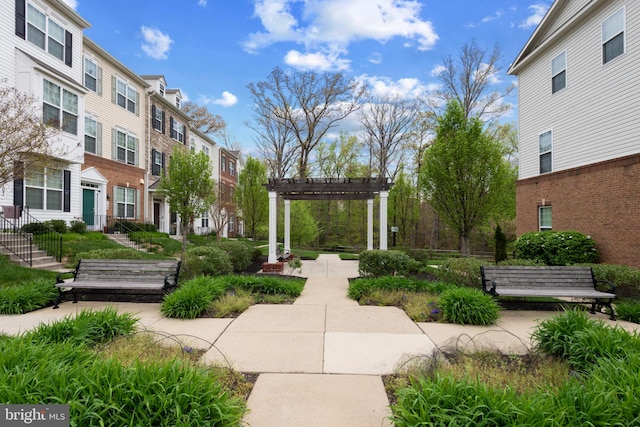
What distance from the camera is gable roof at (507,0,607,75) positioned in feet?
36.7

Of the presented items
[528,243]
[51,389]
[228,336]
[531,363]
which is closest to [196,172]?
[228,336]

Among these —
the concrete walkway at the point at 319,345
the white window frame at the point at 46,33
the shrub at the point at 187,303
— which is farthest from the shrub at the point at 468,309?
the white window frame at the point at 46,33

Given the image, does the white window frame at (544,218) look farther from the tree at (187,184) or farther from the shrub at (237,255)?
the tree at (187,184)

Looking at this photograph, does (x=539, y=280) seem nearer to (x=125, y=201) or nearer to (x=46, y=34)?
(x=46, y=34)

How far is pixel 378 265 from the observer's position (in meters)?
9.11

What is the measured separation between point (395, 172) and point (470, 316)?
83.7 feet

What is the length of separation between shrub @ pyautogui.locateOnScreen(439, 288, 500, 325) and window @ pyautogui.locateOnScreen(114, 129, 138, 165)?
19.1m

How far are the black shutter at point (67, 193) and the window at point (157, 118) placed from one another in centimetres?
852

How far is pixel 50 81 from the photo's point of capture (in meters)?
→ 12.8

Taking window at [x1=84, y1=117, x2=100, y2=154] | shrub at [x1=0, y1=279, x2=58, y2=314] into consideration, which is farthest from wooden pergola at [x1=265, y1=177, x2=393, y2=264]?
window at [x1=84, y1=117, x2=100, y2=154]

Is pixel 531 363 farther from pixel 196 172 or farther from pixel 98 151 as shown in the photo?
pixel 98 151

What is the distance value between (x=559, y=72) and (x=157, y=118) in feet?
73.6

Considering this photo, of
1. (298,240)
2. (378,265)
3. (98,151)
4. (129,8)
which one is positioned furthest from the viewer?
(298,240)

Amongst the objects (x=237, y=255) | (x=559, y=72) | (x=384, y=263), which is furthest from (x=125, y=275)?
(x=559, y=72)
